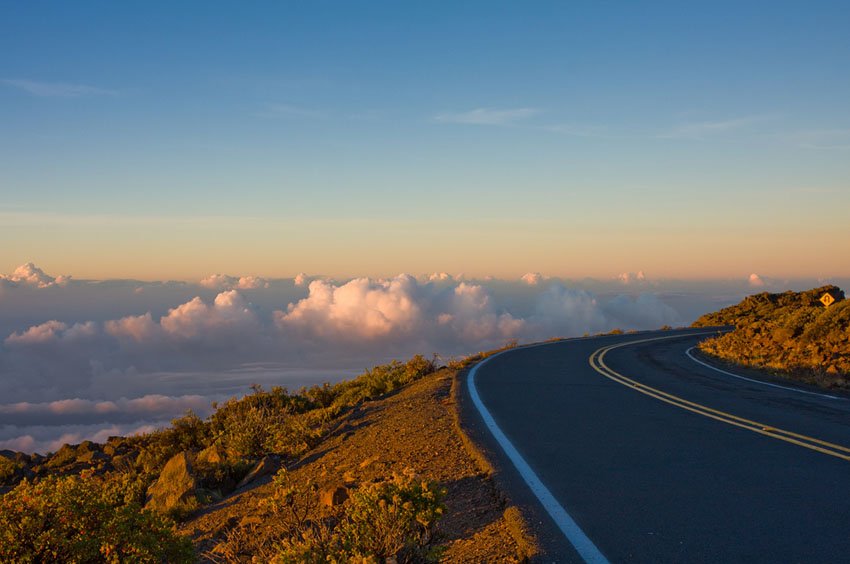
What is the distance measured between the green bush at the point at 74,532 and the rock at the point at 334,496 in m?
1.51

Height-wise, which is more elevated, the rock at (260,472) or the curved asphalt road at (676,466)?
the curved asphalt road at (676,466)

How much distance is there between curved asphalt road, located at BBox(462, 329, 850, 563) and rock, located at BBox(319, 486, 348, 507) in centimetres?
174

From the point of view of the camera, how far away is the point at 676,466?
7680 millimetres

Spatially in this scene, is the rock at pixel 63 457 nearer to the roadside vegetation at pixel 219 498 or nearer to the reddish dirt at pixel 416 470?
the roadside vegetation at pixel 219 498

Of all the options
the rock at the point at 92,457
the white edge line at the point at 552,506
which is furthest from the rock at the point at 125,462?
the white edge line at the point at 552,506

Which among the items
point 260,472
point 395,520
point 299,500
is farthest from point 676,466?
point 260,472

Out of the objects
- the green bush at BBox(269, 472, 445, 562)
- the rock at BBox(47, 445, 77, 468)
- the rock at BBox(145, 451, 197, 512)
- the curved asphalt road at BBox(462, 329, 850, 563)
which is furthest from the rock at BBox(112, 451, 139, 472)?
the green bush at BBox(269, 472, 445, 562)

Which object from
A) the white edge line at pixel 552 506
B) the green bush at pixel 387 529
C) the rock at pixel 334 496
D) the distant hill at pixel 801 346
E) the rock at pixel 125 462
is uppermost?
the green bush at pixel 387 529

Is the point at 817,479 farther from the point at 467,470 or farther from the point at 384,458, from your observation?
the point at 384,458

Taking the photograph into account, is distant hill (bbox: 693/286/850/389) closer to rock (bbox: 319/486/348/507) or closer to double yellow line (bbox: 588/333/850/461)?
double yellow line (bbox: 588/333/850/461)

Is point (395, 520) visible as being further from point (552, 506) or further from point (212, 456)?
point (212, 456)

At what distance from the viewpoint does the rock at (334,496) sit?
24.8 feet

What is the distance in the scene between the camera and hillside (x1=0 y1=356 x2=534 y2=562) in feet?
17.0

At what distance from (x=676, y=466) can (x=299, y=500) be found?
4.38 meters
